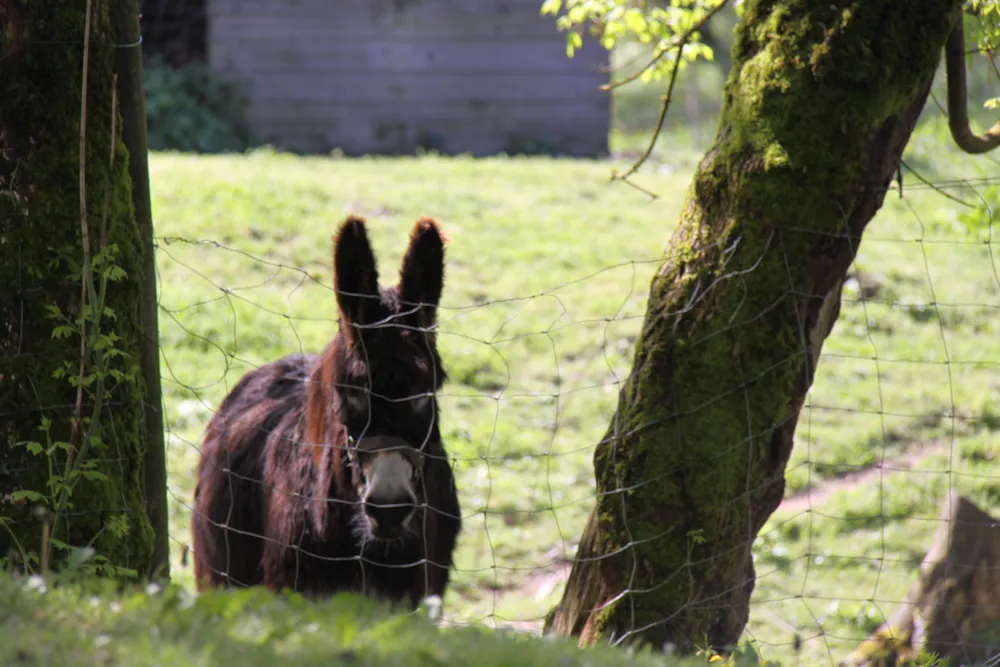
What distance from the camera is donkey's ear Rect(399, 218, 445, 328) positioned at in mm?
4305

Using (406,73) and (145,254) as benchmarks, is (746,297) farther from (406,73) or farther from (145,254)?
(406,73)

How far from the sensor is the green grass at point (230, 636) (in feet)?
7.32

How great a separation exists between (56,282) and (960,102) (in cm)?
329

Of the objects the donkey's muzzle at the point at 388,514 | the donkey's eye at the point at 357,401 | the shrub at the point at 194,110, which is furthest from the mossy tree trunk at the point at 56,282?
the shrub at the point at 194,110

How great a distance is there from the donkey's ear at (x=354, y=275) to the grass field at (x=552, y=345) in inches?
34.1

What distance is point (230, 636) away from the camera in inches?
93.6

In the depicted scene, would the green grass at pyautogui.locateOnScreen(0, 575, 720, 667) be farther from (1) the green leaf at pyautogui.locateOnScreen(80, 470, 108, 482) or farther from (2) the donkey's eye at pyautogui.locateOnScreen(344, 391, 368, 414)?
(2) the donkey's eye at pyautogui.locateOnScreen(344, 391, 368, 414)

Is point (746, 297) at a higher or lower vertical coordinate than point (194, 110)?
lower

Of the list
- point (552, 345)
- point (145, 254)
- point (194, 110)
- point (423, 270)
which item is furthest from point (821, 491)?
point (194, 110)

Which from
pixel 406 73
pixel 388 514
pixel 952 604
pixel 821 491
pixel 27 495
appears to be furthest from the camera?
pixel 406 73

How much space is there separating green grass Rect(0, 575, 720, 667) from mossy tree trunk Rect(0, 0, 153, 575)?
0.65 metres

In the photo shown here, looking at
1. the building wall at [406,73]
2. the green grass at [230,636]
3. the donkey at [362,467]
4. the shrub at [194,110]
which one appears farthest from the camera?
the building wall at [406,73]

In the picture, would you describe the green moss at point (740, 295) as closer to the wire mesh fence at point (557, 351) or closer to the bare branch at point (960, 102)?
the wire mesh fence at point (557, 351)

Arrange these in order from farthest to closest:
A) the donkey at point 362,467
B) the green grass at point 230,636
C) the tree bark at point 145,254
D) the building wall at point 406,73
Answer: the building wall at point 406,73 < the donkey at point 362,467 < the tree bark at point 145,254 < the green grass at point 230,636
